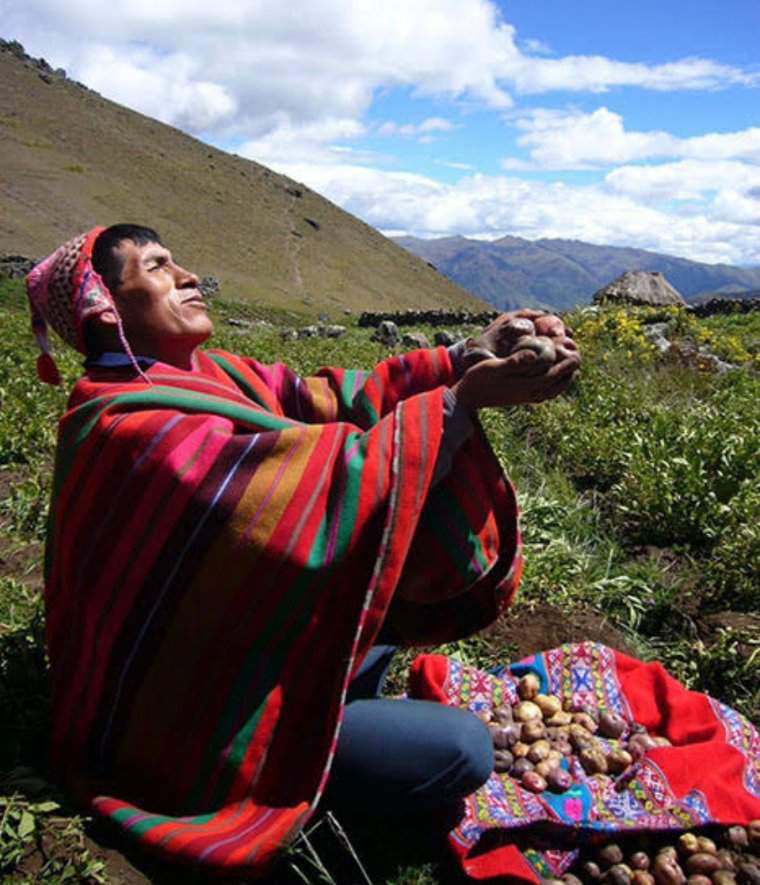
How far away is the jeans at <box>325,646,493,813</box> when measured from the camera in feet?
6.70

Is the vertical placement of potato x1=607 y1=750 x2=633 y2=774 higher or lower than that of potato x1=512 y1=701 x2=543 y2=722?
lower

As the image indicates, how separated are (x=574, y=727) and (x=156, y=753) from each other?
144 cm

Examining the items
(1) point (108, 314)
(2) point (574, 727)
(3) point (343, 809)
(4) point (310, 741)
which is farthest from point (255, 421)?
(2) point (574, 727)

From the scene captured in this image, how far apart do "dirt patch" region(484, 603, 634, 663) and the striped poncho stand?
64.8 inches

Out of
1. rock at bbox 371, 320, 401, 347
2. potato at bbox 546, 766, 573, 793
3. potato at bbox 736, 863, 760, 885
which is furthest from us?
rock at bbox 371, 320, 401, 347

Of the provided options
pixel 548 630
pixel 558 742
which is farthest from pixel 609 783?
pixel 548 630

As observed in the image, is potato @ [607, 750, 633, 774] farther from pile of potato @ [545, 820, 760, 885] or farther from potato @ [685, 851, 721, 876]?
potato @ [685, 851, 721, 876]

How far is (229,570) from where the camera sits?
176 cm

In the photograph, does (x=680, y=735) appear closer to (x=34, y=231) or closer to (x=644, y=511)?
(x=644, y=511)

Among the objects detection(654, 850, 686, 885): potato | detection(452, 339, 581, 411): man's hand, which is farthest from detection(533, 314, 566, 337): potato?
detection(654, 850, 686, 885): potato

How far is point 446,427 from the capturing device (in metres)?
1.91

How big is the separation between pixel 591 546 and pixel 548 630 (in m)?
1.02

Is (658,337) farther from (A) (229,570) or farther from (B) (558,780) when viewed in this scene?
(A) (229,570)

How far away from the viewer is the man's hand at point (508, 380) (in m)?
1.90
